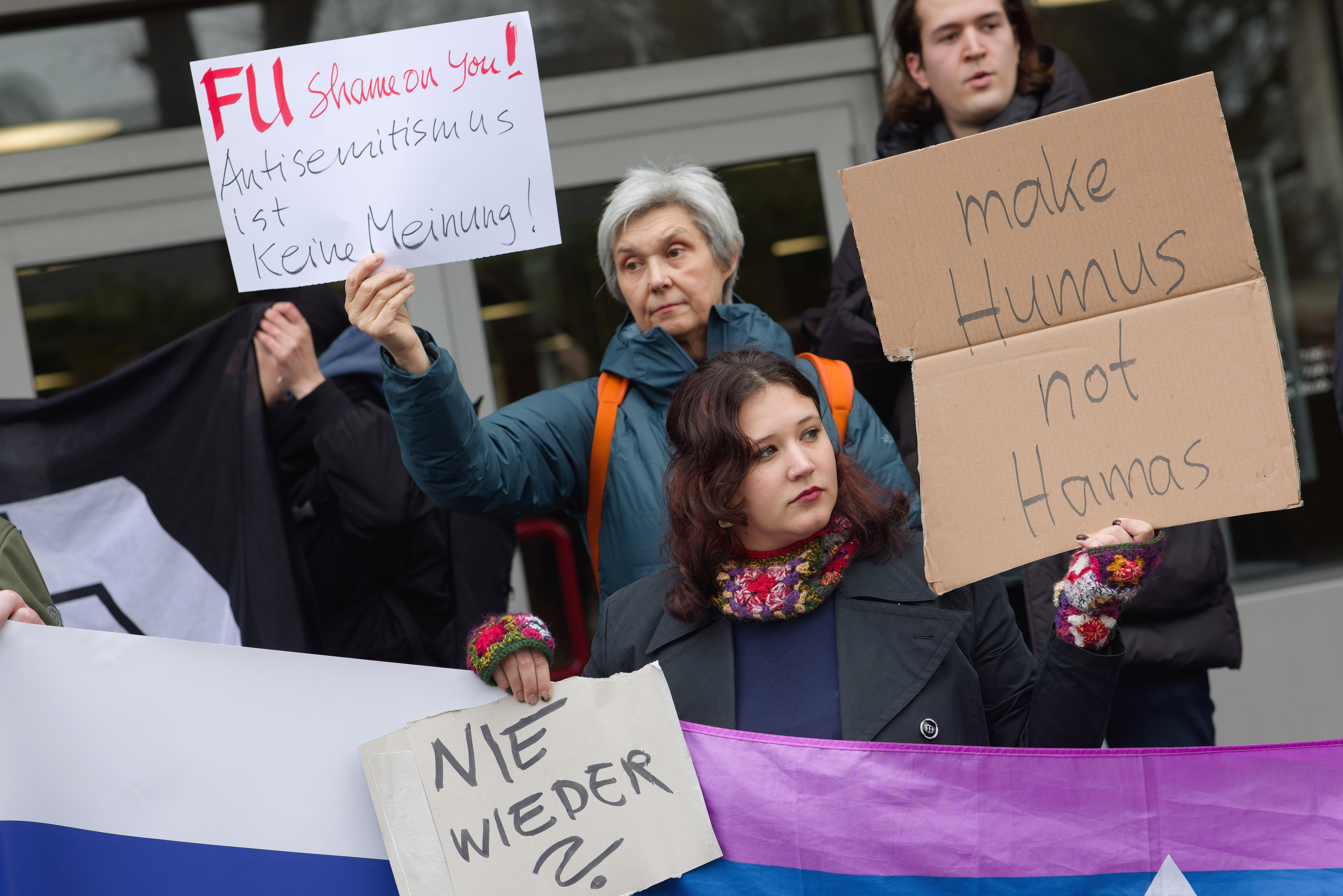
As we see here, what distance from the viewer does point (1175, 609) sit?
2682 mm

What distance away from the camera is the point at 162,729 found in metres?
1.91

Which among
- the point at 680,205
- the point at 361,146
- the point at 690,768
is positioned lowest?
the point at 690,768

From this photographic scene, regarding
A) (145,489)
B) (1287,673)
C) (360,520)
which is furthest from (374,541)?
(1287,673)

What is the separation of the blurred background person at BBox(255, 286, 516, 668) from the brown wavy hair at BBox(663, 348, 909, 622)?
0.99 metres

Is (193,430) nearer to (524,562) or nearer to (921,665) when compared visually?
(524,562)

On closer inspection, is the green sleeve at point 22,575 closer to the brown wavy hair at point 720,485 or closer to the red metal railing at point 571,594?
the brown wavy hair at point 720,485

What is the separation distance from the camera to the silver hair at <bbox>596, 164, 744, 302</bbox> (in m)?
2.53

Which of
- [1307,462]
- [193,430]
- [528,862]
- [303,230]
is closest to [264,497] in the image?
[193,430]

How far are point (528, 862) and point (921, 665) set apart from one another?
653 millimetres

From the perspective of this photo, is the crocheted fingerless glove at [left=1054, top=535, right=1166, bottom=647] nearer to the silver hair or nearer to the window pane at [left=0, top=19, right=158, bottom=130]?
the silver hair

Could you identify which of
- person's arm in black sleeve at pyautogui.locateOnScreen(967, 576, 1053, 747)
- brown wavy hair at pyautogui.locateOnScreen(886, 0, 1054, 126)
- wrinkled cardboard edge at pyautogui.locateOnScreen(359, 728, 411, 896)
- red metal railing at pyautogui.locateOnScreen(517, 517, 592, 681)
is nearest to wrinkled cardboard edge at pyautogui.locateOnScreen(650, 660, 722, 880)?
wrinkled cardboard edge at pyautogui.locateOnScreen(359, 728, 411, 896)

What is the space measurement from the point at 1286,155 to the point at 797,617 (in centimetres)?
351

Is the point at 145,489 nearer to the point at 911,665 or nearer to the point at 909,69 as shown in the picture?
the point at 911,665

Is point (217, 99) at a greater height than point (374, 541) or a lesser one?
greater
